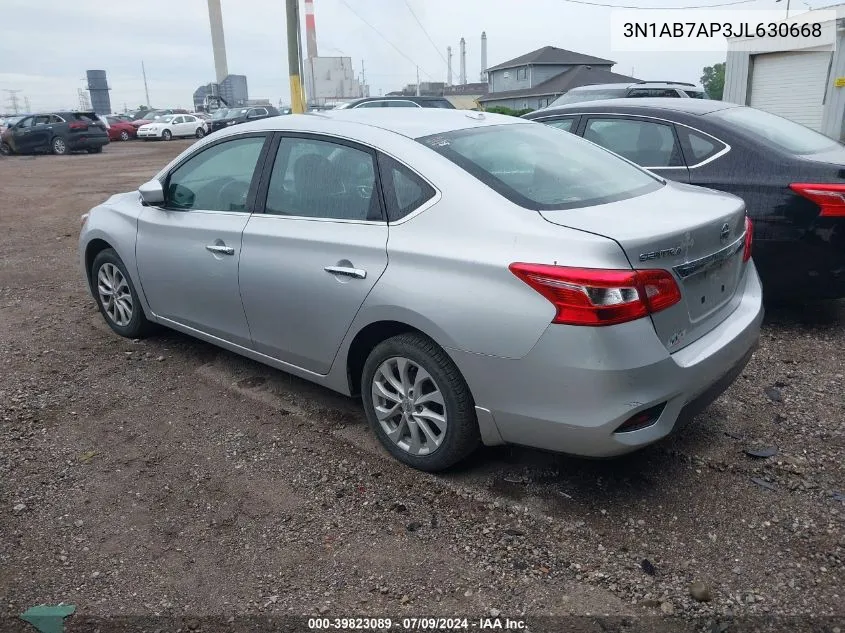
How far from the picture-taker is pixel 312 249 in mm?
3574

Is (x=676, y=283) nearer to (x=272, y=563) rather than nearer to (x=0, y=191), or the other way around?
(x=272, y=563)

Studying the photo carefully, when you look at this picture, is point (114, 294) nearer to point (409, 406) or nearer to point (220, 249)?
point (220, 249)

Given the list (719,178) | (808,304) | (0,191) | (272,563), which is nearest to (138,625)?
(272,563)

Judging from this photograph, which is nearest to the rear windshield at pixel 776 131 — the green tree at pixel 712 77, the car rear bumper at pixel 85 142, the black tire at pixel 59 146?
the car rear bumper at pixel 85 142

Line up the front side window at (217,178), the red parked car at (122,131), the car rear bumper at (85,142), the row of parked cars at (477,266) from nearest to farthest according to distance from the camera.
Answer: the row of parked cars at (477,266), the front side window at (217,178), the car rear bumper at (85,142), the red parked car at (122,131)

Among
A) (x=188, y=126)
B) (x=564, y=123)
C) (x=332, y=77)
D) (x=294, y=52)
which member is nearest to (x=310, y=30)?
(x=332, y=77)

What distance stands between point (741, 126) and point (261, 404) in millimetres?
3923

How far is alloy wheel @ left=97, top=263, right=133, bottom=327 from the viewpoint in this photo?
5172 mm

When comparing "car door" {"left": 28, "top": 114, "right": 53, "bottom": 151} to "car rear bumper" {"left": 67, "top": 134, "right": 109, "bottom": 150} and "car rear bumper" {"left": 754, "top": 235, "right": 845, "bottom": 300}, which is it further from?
"car rear bumper" {"left": 754, "top": 235, "right": 845, "bottom": 300}

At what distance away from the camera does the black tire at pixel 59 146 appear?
1075 inches

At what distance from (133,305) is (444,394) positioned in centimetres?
295

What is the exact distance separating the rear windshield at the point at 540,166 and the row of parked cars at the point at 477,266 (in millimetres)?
14

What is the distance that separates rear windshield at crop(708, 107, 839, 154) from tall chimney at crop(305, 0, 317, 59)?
61.5 m

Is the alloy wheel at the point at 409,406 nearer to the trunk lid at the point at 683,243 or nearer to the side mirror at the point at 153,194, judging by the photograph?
the trunk lid at the point at 683,243
